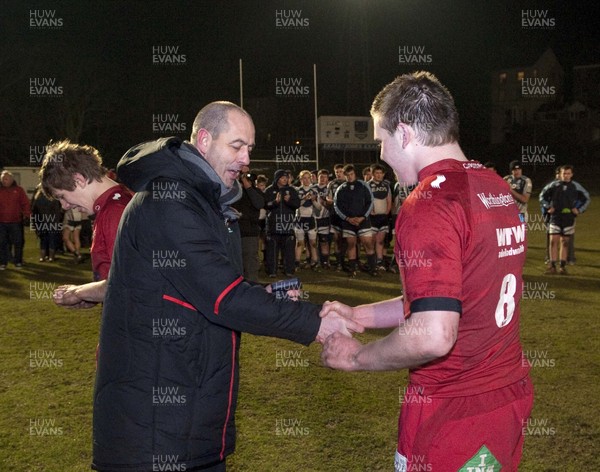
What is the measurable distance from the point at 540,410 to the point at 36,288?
34.3 feet

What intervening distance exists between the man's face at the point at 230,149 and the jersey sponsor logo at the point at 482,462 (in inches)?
66.7

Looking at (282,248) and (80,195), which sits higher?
(80,195)

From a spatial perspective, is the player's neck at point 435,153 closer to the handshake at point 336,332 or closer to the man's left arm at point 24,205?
the handshake at point 336,332

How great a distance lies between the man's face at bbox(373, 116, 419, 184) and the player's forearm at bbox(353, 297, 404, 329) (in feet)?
2.69

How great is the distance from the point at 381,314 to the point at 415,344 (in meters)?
0.97

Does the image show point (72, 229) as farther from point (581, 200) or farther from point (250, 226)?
point (581, 200)

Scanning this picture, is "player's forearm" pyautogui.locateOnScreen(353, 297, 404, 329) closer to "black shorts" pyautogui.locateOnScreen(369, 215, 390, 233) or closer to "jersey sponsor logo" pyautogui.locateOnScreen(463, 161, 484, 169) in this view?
"jersey sponsor logo" pyautogui.locateOnScreen(463, 161, 484, 169)

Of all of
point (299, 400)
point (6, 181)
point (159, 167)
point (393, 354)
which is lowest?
point (299, 400)

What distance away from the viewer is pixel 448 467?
2.32 metres

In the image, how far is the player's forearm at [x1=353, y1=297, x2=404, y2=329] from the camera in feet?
10.0

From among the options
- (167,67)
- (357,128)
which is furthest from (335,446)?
(167,67)

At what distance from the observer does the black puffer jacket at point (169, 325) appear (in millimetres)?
2559

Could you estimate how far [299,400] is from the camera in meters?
6.18

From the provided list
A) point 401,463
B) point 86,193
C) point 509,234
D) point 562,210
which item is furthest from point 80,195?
point 562,210
